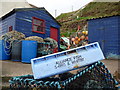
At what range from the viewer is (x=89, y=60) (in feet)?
11.1

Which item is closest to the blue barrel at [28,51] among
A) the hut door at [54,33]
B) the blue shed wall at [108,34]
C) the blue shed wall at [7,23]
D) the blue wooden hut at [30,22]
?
the blue wooden hut at [30,22]

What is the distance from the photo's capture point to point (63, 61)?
10.9 feet

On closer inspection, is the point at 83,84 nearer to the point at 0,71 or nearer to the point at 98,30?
the point at 0,71

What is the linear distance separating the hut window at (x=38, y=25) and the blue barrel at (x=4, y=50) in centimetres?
312

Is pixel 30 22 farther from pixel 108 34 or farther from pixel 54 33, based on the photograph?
pixel 108 34

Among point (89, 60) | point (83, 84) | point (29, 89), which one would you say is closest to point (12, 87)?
point (29, 89)

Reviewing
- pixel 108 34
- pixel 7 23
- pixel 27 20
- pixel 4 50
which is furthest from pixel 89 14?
pixel 4 50

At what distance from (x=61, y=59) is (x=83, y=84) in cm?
90

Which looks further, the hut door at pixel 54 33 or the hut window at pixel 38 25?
the hut door at pixel 54 33

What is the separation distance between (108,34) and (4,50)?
308 inches

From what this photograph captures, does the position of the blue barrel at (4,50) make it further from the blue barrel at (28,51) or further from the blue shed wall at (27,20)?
the blue shed wall at (27,20)

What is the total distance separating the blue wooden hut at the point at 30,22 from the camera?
9.17m

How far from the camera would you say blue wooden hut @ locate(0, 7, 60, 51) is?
9172 millimetres

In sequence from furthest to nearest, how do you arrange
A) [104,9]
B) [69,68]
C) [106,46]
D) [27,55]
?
[104,9] → [106,46] → [27,55] → [69,68]
